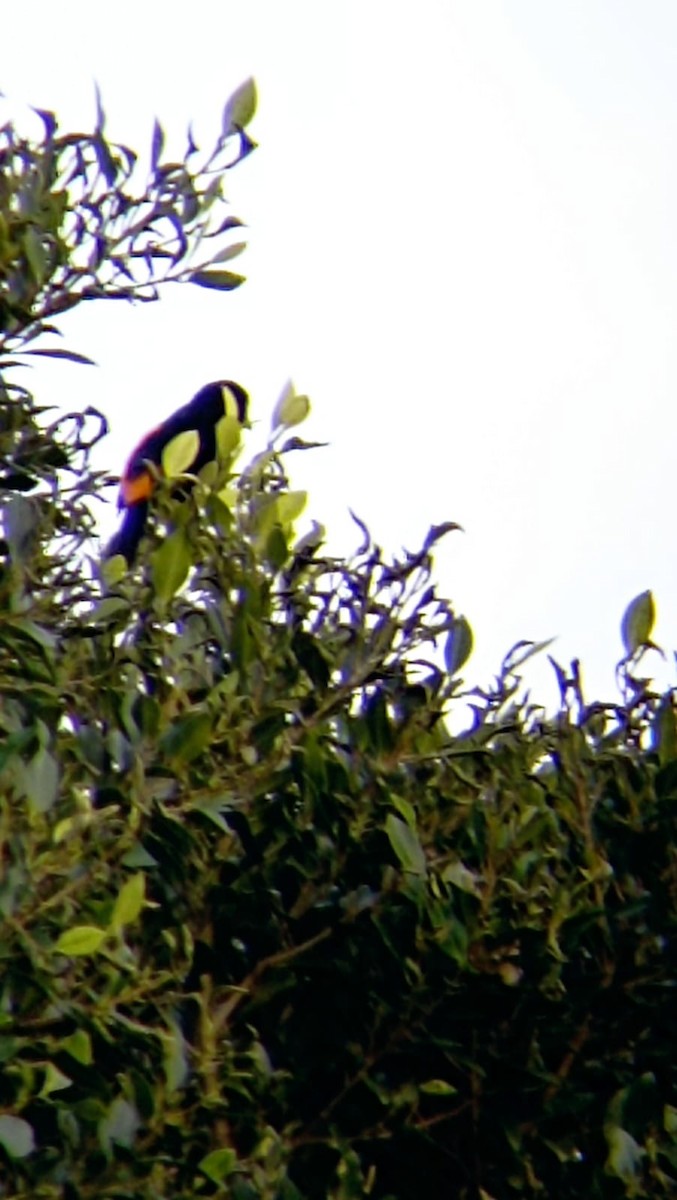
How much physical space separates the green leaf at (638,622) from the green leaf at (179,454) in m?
0.94

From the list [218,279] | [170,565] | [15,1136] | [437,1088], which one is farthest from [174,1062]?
[218,279]

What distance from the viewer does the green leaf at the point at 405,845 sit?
2893 mm

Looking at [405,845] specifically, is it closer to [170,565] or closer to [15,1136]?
[170,565]

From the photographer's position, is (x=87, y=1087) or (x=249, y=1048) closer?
(x=87, y=1087)

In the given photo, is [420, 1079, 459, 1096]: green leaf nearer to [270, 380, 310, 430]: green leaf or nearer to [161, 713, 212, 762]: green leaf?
[161, 713, 212, 762]: green leaf

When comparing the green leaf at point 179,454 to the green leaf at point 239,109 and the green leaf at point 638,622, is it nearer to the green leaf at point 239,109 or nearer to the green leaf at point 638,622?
the green leaf at point 239,109

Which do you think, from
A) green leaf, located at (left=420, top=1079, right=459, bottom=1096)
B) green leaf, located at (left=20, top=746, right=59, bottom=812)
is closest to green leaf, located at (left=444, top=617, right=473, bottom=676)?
green leaf, located at (left=420, top=1079, right=459, bottom=1096)

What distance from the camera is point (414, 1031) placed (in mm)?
3094

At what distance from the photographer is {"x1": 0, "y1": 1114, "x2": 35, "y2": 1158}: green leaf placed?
2.25 metres

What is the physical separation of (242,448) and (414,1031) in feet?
3.65

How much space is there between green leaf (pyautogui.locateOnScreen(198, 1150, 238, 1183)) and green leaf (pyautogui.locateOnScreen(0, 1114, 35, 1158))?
1.30 ft

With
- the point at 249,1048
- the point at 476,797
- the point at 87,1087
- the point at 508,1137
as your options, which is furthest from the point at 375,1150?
the point at 87,1087

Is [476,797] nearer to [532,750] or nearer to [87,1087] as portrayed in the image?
→ [532,750]

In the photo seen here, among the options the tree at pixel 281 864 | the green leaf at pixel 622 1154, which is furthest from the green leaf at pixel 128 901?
the green leaf at pixel 622 1154
